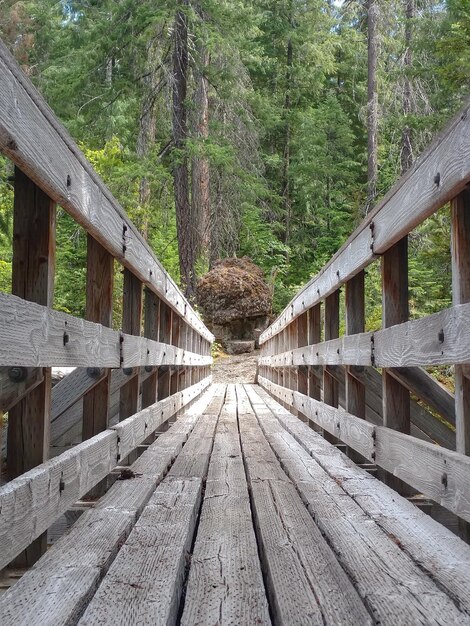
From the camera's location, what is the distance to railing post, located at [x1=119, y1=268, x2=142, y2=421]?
4199 mm

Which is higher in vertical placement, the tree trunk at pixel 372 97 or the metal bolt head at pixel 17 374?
the tree trunk at pixel 372 97

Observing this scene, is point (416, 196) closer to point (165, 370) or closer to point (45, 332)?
point (45, 332)

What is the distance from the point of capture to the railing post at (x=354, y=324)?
4207mm

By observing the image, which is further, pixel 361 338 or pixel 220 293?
pixel 220 293

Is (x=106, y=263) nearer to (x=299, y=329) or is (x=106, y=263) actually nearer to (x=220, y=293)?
(x=299, y=329)

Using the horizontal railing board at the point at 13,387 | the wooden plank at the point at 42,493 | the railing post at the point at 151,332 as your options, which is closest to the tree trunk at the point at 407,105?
Result: the railing post at the point at 151,332

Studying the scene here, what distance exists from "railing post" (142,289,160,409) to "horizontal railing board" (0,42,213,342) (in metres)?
1.72

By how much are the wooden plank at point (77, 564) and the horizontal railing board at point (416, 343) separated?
3.87 feet

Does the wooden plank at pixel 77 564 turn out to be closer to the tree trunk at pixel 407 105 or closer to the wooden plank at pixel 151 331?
the wooden plank at pixel 151 331

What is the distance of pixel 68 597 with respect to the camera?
1.68m

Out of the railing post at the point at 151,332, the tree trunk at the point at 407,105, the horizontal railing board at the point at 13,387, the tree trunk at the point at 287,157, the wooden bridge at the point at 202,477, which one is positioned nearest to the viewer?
the wooden bridge at the point at 202,477

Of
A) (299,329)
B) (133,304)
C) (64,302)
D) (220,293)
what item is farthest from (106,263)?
(220,293)

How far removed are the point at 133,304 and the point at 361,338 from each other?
1409mm

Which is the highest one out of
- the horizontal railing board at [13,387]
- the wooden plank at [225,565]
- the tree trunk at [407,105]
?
the tree trunk at [407,105]
